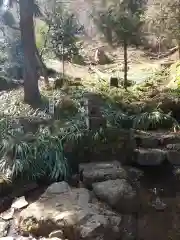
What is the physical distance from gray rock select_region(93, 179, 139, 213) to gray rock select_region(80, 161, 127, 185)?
290 mm

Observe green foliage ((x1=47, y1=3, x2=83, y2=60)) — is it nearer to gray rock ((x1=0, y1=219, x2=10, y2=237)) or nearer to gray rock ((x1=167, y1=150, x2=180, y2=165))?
gray rock ((x1=167, y1=150, x2=180, y2=165))

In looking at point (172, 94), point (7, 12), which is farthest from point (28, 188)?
point (7, 12)

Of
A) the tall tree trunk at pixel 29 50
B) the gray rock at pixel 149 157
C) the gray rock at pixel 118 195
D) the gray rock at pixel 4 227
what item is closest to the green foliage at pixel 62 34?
the tall tree trunk at pixel 29 50

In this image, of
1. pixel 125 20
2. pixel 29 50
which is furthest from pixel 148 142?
pixel 125 20

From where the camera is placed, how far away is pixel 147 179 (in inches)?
225

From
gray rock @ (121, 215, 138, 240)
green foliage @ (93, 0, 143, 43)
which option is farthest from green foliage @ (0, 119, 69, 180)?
green foliage @ (93, 0, 143, 43)

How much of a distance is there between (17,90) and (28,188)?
15.9ft

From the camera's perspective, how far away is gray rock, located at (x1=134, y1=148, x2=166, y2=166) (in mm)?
5977

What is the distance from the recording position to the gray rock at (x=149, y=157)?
5.98 metres

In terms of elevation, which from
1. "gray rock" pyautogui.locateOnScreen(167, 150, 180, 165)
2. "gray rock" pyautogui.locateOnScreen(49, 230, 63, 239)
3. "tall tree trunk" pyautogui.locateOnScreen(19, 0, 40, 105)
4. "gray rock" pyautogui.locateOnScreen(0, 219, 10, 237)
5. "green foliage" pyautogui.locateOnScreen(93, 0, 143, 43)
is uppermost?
"green foliage" pyautogui.locateOnScreen(93, 0, 143, 43)

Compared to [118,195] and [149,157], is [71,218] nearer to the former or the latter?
[118,195]

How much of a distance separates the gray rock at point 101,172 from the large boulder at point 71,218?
52cm

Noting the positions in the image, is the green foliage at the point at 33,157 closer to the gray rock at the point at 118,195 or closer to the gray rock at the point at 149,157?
the gray rock at the point at 118,195

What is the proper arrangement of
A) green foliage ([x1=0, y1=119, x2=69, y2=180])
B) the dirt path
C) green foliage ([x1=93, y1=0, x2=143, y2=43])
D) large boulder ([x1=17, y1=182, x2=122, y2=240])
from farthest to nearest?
the dirt path → green foliage ([x1=93, y1=0, x2=143, y2=43]) → green foliage ([x1=0, y1=119, x2=69, y2=180]) → large boulder ([x1=17, y1=182, x2=122, y2=240])
